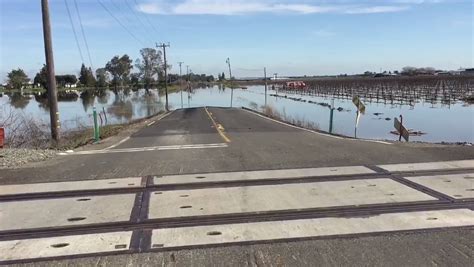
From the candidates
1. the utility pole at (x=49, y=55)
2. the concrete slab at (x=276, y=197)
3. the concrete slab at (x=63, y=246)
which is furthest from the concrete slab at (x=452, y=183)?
the utility pole at (x=49, y=55)

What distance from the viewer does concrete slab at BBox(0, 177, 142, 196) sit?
7898mm

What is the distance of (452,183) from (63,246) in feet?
19.2

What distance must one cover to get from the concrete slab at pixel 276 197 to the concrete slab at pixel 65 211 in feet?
1.47

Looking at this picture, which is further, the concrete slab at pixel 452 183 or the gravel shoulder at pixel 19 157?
the gravel shoulder at pixel 19 157

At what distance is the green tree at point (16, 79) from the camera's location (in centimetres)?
18288

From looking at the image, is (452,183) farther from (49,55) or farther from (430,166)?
(49,55)

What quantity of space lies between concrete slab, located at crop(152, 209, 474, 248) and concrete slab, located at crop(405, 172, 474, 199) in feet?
3.24

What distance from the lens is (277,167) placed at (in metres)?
9.66

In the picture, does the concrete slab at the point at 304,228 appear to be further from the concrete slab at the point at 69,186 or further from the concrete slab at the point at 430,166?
the concrete slab at the point at 430,166

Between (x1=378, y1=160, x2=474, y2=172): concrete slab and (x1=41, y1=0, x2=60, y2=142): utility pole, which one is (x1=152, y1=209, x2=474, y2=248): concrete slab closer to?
(x1=378, y1=160, x2=474, y2=172): concrete slab

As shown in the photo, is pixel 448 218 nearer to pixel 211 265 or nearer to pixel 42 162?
pixel 211 265

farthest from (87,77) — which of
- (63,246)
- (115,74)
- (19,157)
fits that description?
(63,246)

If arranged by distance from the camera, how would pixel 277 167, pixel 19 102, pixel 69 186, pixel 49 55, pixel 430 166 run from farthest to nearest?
pixel 19 102
pixel 49 55
pixel 277 167
pixel 430 166
pixel 69 186

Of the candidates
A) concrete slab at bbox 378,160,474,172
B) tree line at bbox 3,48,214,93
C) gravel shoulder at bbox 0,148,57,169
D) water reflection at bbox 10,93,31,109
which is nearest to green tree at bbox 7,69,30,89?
tree line at bbox 3,48,214,93
